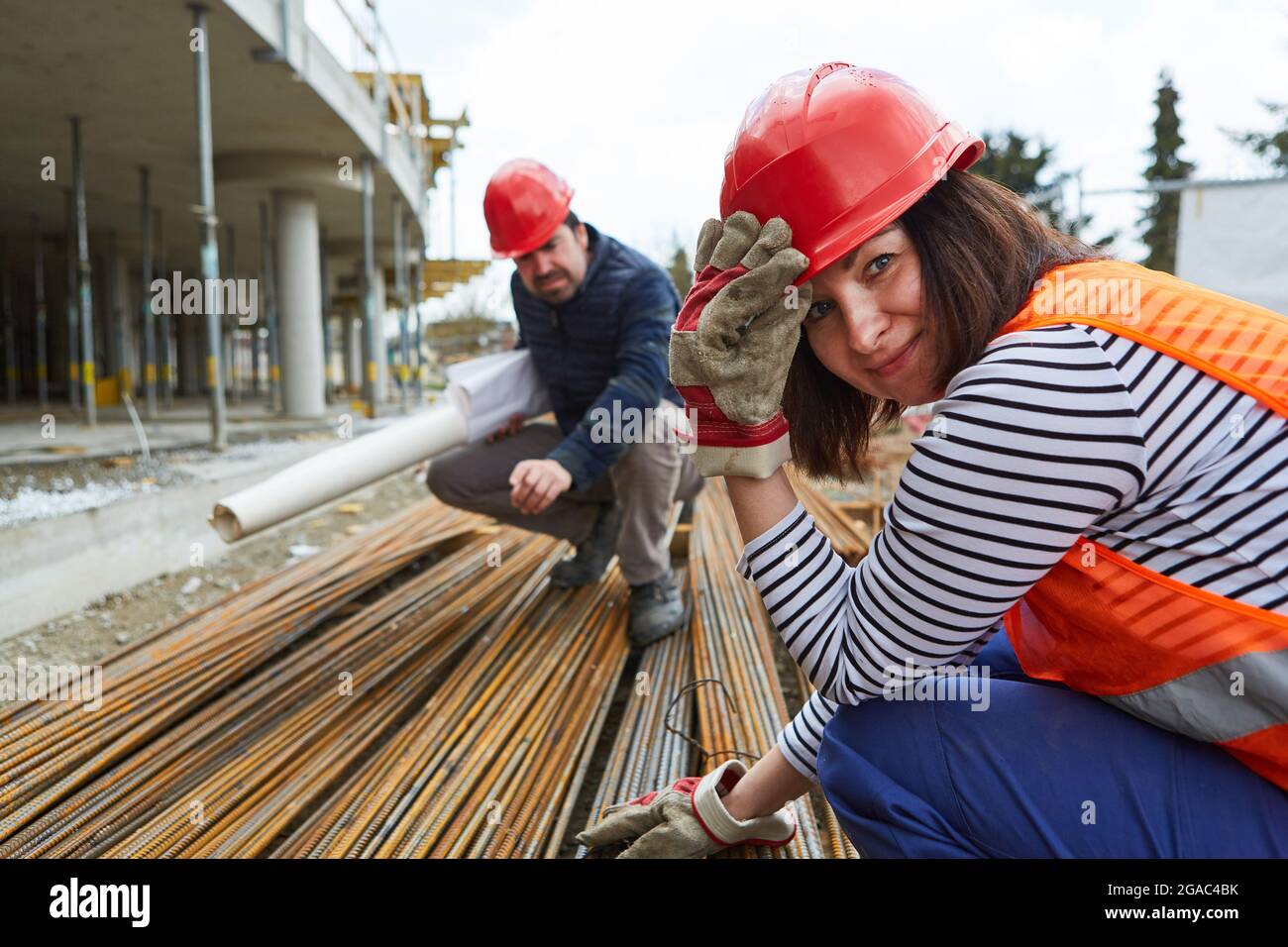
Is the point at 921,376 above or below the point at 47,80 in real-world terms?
below

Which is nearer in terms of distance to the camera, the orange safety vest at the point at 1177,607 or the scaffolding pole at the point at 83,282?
the orange safety vest at the point at 1177,607

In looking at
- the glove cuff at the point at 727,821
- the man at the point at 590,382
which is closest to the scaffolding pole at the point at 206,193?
the man at the point at 590,382

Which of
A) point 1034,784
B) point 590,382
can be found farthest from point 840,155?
→ point 590,382

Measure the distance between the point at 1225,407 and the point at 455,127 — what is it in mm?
17541

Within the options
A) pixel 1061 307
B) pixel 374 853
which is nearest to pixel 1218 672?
pixel 1061 307

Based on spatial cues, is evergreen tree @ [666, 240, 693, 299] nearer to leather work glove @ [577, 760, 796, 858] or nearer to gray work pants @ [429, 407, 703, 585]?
gray work pants @ [429, 407, 703, 585]

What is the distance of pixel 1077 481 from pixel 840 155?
606 mm

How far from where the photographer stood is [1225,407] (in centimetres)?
106

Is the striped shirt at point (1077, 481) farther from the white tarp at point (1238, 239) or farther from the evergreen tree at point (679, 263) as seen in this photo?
the evergreen tree at point (679, 263)

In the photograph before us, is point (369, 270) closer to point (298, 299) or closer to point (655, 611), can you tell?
point (298, 299)

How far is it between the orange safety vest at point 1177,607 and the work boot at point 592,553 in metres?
2.62

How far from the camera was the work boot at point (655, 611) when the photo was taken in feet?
10.4

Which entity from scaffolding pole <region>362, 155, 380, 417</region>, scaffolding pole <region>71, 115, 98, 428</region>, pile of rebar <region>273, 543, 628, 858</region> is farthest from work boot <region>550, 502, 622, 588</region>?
scaffolding pole <region>362, 155, 380, 417</region>
